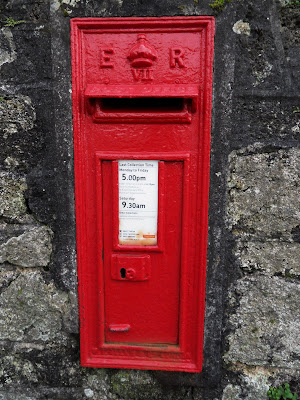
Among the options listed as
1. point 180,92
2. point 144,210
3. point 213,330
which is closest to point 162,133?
point 180,92

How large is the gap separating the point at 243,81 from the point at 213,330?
1112 millimetres

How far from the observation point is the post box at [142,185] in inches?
48.5

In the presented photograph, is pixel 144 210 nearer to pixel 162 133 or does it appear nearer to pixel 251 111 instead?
pixel 162 133

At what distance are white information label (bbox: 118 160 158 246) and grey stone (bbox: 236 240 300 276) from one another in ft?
1.38

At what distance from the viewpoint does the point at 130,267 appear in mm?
1341

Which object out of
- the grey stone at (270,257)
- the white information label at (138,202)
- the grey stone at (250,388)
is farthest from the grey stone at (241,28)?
the grey stone at (250,388)

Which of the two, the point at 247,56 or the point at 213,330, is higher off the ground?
the point at 247,56

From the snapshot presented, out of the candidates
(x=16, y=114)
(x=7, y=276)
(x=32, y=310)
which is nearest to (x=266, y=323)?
(x=32, y=310)

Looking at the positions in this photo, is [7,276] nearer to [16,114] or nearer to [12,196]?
[12,196]

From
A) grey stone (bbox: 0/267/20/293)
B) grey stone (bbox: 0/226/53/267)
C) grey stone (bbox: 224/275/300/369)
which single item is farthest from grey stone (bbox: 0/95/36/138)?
grey stone (bbox: 224/275/300/369)

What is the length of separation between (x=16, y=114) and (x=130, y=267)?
2.72ft

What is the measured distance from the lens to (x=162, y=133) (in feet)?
4.12

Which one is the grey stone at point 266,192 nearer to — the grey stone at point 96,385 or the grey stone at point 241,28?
the grey stone at point 241,28

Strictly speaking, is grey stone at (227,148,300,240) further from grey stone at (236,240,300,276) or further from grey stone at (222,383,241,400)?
grey stone at (222,383,241,400)
